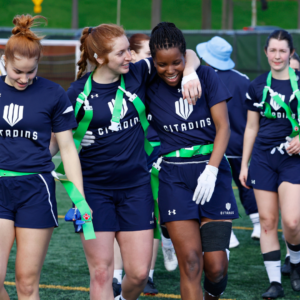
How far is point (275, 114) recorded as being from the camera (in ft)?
16.0

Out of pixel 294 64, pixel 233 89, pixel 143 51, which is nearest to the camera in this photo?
pixel 143 51

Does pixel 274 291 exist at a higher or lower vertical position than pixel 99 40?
lower

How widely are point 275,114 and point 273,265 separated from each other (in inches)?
55.5

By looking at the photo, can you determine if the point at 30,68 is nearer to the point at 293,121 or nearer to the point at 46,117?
the point at 46,117

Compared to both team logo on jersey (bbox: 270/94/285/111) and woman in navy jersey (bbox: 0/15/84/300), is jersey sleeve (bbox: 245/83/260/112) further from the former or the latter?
woman in navy jersey (bbox: 0/15/84/300)

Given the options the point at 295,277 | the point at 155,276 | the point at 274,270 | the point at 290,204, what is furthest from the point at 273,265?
the point at 155,276

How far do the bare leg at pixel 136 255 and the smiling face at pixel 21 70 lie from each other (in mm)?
1322

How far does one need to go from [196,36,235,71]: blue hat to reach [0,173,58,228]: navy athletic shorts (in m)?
3.61

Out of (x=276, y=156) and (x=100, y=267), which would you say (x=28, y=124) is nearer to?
(x=100, y=267)

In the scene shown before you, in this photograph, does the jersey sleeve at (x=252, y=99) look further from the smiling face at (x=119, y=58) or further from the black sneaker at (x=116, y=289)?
the black sneaker at (x=116, y=289)

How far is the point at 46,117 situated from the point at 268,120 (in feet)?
7.78

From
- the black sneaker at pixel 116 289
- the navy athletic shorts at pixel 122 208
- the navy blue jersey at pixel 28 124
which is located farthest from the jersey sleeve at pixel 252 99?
the navy blue jersey at pixel 28 124

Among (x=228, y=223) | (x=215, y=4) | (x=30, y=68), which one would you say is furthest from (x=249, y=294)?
(x=215, y=4)

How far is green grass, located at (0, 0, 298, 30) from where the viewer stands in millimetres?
56750
